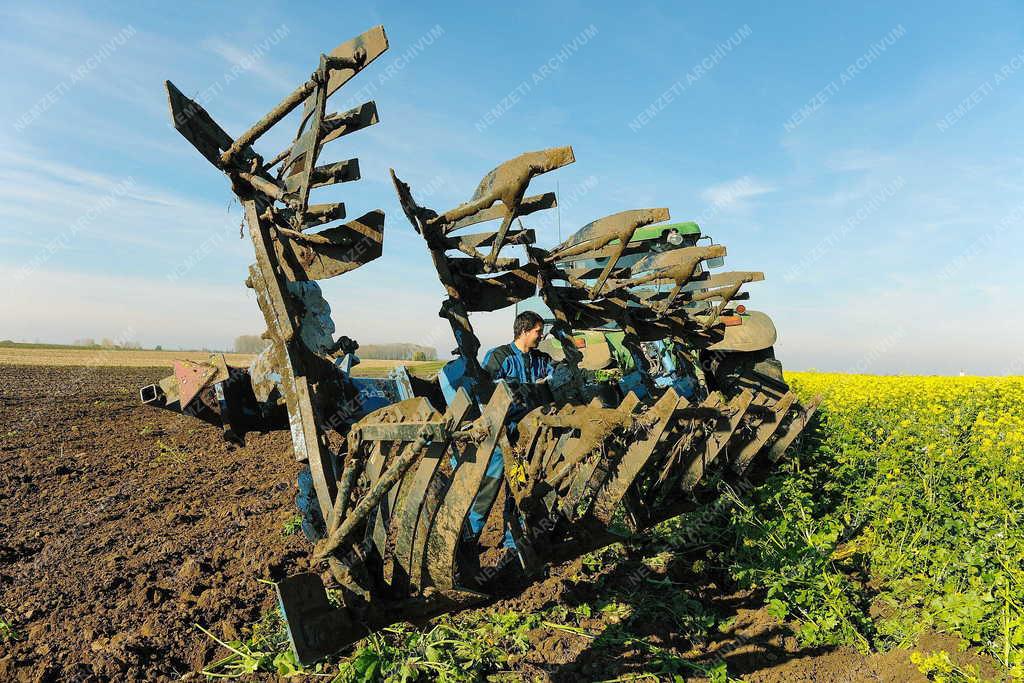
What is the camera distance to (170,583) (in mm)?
4578

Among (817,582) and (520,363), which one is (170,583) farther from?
(817,582)

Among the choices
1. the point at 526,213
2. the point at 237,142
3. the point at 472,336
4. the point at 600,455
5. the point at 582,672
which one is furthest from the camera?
the point at 472,336

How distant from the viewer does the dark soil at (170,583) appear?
3.58 meters

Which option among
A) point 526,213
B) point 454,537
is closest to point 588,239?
point 526,213

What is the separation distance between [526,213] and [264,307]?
5.74 feet

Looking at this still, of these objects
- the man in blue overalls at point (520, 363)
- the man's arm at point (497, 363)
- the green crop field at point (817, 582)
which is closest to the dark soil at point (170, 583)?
the green crop field at point (817, 582)

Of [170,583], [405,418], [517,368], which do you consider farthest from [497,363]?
[170,583]

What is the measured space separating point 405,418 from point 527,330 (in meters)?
2.25

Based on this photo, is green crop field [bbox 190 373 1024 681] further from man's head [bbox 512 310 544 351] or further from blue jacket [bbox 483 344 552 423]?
man's head [bbox 512 310 544 351]

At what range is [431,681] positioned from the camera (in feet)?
11.1

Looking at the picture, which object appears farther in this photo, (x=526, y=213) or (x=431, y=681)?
(x=526, y=213)

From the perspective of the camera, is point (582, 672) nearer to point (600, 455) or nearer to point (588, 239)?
point (600, 455)

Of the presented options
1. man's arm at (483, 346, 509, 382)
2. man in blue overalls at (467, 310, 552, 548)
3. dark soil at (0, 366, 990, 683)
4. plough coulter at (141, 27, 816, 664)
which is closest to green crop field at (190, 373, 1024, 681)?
dark soil at (0, 366, 990, 683)

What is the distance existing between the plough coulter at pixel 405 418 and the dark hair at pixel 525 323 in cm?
26
